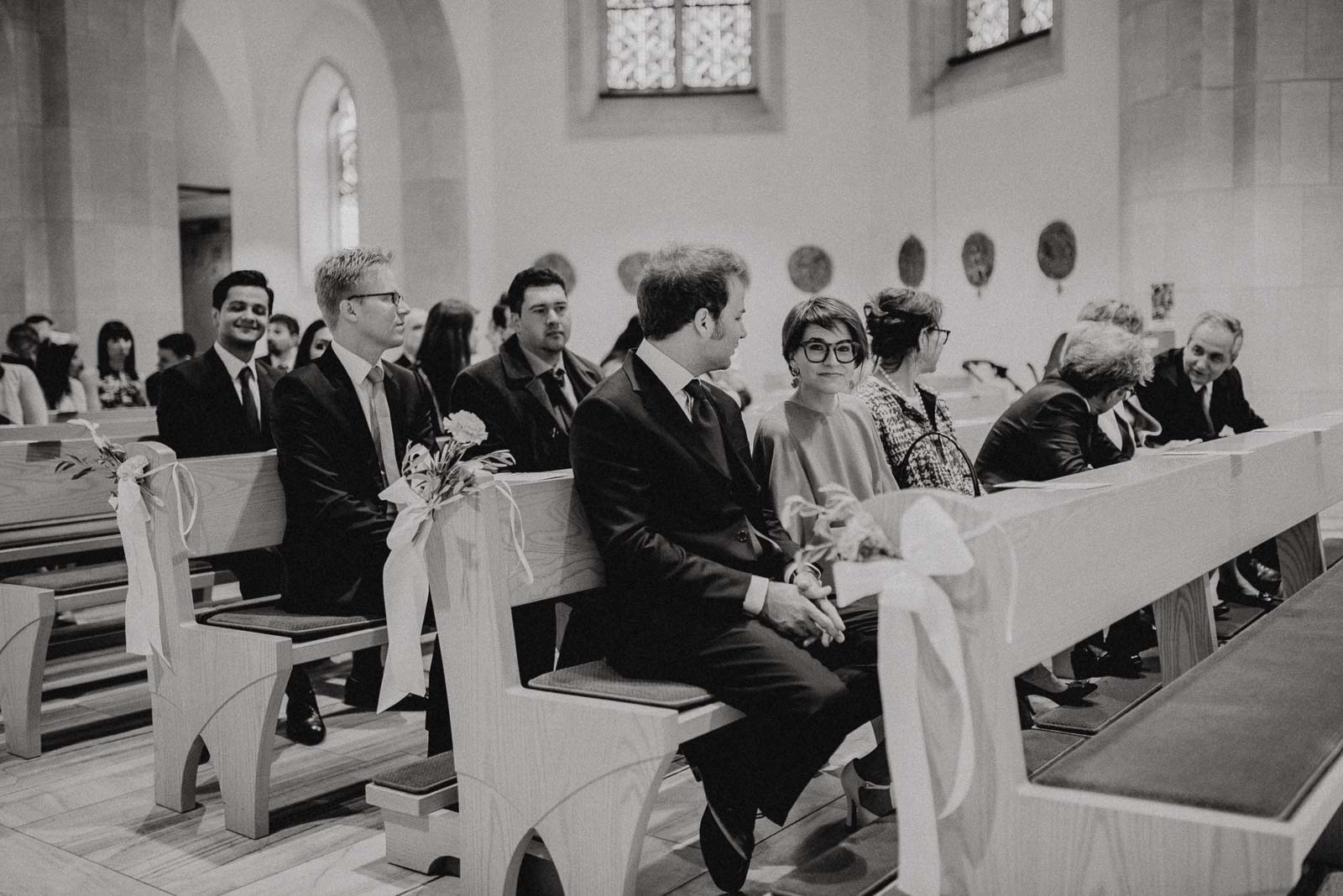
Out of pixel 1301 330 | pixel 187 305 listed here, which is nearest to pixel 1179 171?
pixel 1301 330

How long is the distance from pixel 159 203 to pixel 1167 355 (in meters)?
8.35

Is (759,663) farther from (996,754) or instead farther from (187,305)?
(187,305)

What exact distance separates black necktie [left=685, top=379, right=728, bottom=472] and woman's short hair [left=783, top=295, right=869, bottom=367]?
1.36 feet

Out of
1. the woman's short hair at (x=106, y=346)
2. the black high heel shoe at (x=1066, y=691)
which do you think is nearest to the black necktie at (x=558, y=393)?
the black high heel shoe at (x=1066, y=691)

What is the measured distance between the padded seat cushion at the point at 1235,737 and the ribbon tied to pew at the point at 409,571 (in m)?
1.31

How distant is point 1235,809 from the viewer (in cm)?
184

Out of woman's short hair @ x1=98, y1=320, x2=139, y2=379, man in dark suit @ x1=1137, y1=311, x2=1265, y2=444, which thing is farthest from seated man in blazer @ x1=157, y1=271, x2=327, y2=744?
woman's short hair @ x1=98, y1=320, x2=139, y2=379

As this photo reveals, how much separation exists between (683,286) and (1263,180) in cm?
851

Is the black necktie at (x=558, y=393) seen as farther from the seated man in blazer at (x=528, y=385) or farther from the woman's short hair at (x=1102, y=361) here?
the woman's short hair at (x=1102, y=361)

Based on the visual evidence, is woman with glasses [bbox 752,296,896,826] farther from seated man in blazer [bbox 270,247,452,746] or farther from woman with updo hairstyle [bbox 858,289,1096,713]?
seated man in blazer [bbox 270,247,452,746]

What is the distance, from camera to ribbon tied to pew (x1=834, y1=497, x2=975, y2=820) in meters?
1.87

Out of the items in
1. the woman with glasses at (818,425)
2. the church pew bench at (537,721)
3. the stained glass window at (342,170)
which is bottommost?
the church pew bench at (537,721)

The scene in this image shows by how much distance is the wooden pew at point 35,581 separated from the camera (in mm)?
4176

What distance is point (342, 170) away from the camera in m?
16.2
